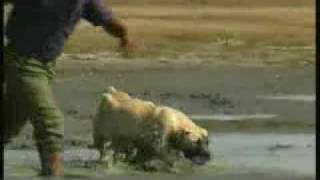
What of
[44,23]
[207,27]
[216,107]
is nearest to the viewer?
[44,23]

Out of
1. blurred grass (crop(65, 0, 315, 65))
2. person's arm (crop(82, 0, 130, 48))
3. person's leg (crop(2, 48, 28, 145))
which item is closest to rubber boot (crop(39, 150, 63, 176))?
person's leg (crop(2, 48, 28, 145))

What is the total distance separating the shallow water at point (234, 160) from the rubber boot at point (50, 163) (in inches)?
5.8

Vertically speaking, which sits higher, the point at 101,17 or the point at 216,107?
the point at 101,17

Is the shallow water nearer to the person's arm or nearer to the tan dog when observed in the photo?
the tan dog

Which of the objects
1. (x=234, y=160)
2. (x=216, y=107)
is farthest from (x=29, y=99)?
(x=216, y=107)

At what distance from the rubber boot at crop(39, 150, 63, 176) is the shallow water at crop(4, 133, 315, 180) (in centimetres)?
15

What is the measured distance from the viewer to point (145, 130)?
33.5ft

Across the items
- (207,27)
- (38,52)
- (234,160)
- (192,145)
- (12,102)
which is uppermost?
(207,27)

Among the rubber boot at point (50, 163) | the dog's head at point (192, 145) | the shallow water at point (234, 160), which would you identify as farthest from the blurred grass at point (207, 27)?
the rubber boot at point (50, 163)

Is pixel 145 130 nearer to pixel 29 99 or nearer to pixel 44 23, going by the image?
pixel 29 99

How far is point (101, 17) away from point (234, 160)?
1979 mm

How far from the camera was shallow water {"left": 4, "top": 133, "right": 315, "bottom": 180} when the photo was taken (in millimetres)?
9891

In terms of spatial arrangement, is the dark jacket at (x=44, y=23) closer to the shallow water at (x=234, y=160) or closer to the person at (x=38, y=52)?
the person at (x=38, y=52)

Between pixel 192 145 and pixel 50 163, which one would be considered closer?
pixel 50 163
